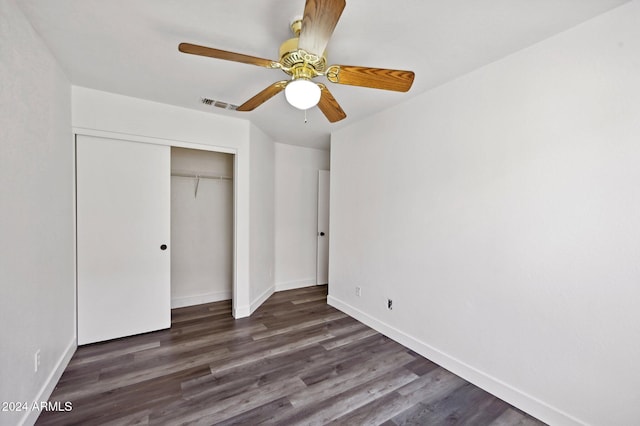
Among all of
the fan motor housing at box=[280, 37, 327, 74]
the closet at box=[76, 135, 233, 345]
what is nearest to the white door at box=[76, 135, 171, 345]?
the closet at box=[76, 135, 233, 345]

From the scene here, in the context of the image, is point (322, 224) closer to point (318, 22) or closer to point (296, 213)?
point (296, 213)

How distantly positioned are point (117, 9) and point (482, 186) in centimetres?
261

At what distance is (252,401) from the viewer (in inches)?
73.2

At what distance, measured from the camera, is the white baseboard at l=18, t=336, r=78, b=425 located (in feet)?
5.10

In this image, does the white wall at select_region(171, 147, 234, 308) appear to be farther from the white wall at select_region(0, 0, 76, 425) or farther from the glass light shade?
the glass light shade

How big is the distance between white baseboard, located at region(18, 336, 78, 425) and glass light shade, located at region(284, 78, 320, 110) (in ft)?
7.76

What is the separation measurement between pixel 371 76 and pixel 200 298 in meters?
3.55

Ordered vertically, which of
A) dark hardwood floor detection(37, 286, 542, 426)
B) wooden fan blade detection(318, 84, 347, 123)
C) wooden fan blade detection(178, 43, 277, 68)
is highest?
wooden fan blade detection(178, 43, 277, 68)

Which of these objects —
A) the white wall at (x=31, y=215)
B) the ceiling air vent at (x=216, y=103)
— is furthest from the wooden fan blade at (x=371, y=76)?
the white wall at (x=31, y=215)

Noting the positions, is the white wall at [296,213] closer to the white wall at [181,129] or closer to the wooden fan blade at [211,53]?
the white wall at [181,129]

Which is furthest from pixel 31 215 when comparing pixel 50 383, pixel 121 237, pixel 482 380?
pixel 482 380

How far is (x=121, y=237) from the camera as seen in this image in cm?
267

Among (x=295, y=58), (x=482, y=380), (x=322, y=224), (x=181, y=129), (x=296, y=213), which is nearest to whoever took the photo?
(x=295, y=58)

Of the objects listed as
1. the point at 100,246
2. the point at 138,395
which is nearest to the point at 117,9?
the point at 100,246
